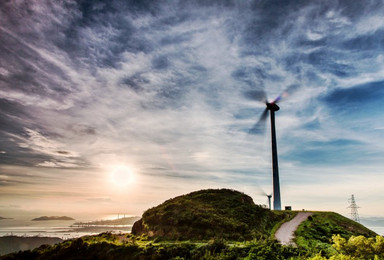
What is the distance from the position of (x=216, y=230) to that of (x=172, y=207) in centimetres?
1082

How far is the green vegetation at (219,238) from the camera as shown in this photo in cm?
2186

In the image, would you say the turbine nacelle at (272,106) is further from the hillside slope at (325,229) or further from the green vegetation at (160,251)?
the green vegetation at (160,251)

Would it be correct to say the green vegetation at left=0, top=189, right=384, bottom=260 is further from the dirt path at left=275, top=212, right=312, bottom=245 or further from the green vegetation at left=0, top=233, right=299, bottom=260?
the dirt path at left=275, top=212, right=312, bottom=245

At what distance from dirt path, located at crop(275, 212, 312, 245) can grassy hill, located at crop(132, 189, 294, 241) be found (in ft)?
5.11

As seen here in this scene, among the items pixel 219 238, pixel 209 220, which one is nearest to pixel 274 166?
pixel 209 220

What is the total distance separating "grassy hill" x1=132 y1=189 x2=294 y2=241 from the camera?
3378 cm

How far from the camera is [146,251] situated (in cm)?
2423

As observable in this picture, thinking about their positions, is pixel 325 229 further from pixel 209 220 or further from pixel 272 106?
pixel 272 106

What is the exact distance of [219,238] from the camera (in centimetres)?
2814

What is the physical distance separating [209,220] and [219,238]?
8175 millimetres

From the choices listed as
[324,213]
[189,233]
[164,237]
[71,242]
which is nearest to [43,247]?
[71,242]

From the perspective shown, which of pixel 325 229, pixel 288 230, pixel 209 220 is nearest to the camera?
pixel 209 220

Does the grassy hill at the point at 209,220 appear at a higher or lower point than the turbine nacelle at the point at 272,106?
lower

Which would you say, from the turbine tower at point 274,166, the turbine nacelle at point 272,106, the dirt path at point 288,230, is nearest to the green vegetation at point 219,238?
the dirt path at point 288,230
